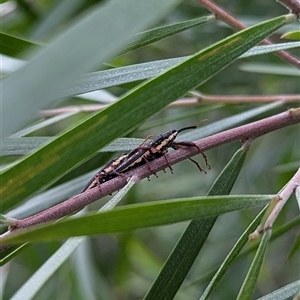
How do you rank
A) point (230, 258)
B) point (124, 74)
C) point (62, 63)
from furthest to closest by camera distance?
point (124, 74) → point (230, 258) → point (62, 63)

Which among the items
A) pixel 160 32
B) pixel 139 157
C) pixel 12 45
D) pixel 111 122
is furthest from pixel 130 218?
pixel 12 45

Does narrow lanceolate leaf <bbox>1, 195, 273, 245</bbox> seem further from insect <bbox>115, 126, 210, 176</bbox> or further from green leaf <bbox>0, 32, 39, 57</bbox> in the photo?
green leaf <bbox>0, 32, 39, 57</bbox>

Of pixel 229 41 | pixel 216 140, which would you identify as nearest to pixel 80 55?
pixel 229 41

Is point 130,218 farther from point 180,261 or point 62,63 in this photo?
point 180,261

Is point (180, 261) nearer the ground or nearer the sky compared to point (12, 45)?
nearer the ground

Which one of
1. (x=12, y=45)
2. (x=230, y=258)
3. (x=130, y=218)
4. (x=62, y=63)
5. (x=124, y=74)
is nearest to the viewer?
(x=62, y=63)

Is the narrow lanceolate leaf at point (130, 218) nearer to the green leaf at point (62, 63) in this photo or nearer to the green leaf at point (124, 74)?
the green leaf at point (62, 63)

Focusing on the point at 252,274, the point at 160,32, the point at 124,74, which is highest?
the point at 160,32

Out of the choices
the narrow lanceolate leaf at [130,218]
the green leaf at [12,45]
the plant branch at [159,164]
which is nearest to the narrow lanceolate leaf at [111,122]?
the narrow lanceolate leaf at [130,218]
